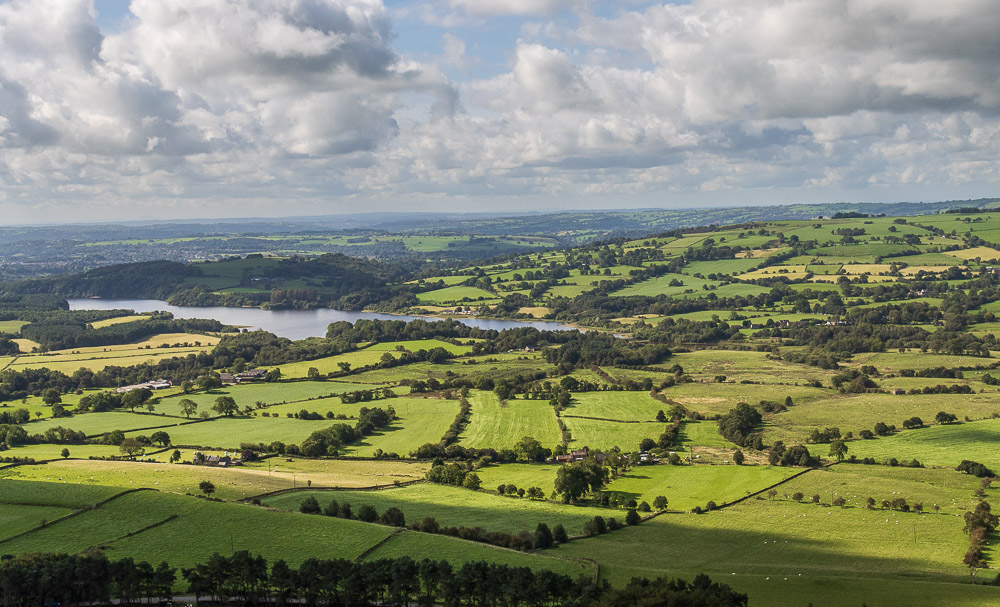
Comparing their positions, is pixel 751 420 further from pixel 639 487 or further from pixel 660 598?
pixel 660 598

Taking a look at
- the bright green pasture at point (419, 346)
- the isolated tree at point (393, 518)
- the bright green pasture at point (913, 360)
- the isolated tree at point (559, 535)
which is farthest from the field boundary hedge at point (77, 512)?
the bright green pasture at point (913, 360)

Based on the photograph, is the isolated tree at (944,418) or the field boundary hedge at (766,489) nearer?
the field boundary hedge at (766,489)

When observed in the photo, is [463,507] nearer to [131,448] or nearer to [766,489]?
[766,489]

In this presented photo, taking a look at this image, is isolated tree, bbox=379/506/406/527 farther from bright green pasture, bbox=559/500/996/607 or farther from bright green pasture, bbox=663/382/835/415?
bright green pasture, bbox=663/382/835/415

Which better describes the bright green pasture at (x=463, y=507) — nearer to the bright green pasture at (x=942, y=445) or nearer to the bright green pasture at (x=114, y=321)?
the bright green pasture at (x=942, y=445)

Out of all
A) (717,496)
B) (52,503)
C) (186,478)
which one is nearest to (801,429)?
(717,496)
